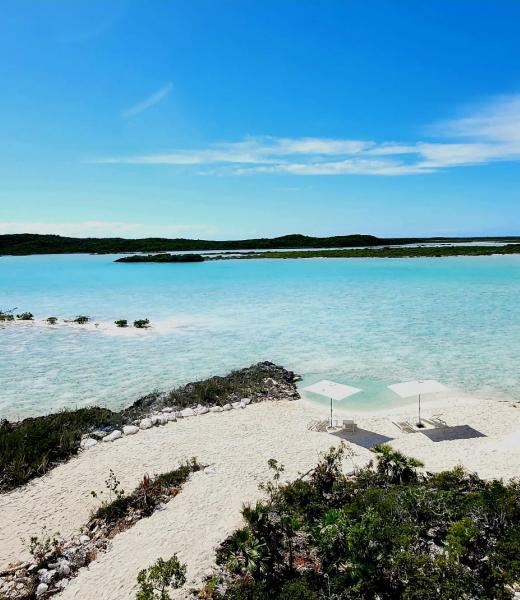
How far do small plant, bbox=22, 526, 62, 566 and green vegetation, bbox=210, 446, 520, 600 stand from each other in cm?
363

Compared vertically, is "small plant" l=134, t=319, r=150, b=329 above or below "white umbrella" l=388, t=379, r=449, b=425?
below

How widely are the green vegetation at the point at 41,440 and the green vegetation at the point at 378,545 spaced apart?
6859 mm

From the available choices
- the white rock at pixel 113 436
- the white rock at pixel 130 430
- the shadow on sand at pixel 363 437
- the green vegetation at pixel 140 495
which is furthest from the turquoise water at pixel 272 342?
the green vegetation at pixel 140 495

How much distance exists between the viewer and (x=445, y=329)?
96.5 feet

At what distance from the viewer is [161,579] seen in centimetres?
748

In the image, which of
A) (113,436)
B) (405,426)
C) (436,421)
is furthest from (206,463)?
(436,421)

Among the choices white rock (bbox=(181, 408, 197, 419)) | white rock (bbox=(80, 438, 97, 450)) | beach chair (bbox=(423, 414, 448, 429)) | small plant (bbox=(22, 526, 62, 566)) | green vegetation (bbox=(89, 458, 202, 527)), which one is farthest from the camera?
white rock (bbox=(181, 408, 197, 419))

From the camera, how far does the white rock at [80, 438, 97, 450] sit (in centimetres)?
1415

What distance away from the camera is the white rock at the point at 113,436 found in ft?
48.0

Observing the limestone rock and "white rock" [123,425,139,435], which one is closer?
the limestone rock

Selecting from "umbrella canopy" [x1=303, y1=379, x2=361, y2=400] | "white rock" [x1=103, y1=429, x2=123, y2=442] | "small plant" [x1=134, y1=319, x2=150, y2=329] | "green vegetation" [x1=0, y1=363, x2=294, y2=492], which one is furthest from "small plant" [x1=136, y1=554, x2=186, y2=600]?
"small plant" [x1=134, y1=319, x2=150, y2=329]

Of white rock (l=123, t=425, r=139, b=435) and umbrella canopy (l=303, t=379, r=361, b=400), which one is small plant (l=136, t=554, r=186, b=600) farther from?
umbrella canopy (l=303, t=379, r=361, b=400)

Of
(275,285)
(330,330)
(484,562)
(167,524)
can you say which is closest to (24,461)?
(167,524)

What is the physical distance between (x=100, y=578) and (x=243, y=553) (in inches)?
107
